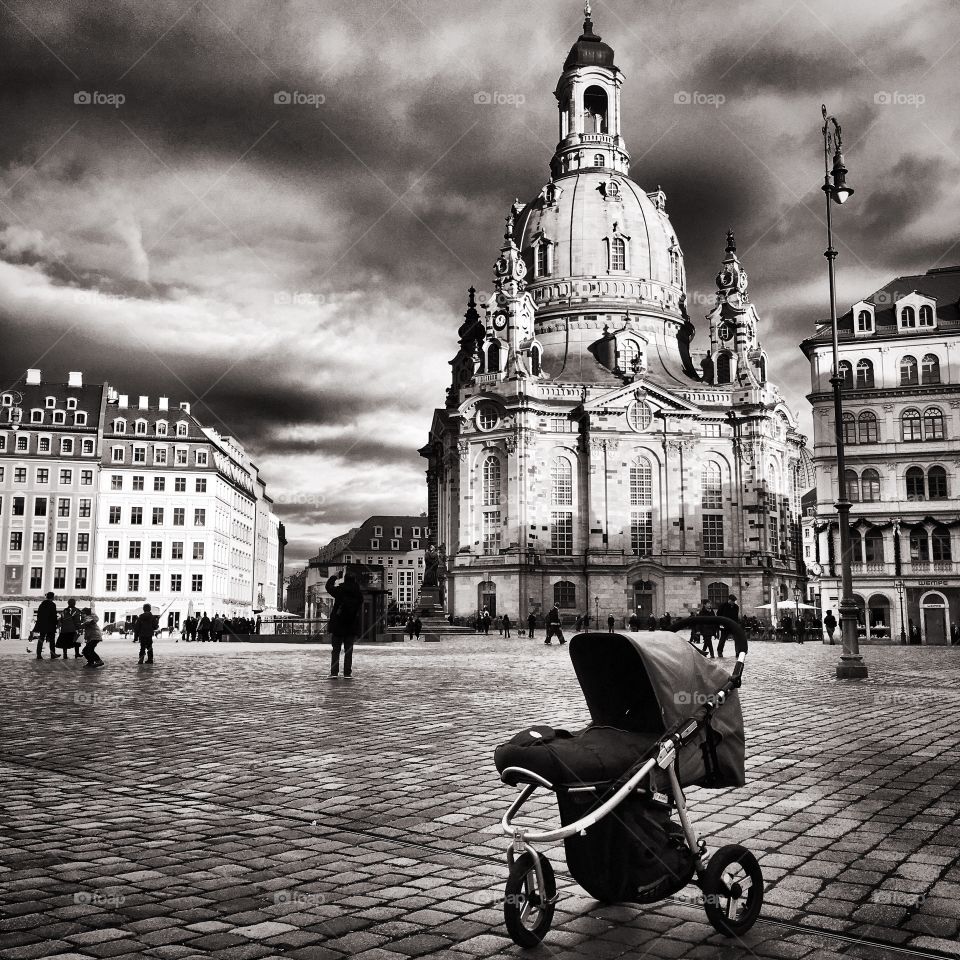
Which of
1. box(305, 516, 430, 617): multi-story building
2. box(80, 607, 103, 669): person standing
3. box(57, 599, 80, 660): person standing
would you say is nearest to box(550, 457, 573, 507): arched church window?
box(57, 599, 80, 660): person standing

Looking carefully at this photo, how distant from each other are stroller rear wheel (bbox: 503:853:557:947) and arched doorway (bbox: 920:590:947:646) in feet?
156

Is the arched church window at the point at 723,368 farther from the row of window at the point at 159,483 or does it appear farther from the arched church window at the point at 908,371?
the row of window at the point at 159,483

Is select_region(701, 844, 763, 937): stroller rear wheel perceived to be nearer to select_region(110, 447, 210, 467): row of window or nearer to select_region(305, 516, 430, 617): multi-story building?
select_region(110, 447, 210, 467): row of window

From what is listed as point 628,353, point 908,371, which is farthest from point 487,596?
point 908,371

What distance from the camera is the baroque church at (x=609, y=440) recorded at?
249 feet

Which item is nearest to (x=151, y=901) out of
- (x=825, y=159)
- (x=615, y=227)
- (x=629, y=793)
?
(x=629, y=793)

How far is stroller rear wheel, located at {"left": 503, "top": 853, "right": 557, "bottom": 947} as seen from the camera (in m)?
4.45

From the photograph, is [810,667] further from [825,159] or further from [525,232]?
[525,232]

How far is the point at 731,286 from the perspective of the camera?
293ft

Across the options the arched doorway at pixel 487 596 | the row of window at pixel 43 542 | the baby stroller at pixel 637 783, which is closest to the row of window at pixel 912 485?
the arched doorway at pixel 487 596

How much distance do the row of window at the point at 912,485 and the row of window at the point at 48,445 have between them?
190ft

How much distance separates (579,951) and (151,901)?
229 centimetres

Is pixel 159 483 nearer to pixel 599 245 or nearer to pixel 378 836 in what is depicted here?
pixel 599 245

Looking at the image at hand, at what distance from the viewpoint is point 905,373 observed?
60.1 meters
